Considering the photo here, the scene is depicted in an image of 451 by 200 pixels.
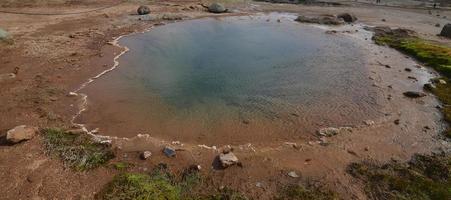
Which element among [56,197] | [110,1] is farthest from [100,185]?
[110,1]

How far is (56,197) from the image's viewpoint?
11.6 meters

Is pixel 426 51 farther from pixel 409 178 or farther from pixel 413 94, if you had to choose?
pixel 409 178

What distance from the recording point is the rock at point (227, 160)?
13.7 metres

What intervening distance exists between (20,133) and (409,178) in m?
16.4

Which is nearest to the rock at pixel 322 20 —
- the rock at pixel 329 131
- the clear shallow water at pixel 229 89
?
the clear shallow water at pixel 229 89

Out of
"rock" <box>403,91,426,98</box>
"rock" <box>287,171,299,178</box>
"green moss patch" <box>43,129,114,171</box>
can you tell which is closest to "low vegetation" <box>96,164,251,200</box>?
"green moss patch" <box>43,129,114,171</box>

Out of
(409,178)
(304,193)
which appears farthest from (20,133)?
(409,178)

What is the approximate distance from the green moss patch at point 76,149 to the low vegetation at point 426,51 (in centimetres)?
1686

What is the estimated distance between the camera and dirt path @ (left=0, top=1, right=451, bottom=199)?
41.5 ft

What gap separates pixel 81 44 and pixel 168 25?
13.2 meters

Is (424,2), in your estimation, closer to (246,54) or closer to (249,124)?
(246,54)

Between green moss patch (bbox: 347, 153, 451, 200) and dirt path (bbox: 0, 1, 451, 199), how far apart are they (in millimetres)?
563

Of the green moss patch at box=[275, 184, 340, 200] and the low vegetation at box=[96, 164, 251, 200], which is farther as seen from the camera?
the green moss patch at box=[275, 184, 340, 200]

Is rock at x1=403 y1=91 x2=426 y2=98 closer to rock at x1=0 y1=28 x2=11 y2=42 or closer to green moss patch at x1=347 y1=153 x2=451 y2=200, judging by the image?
green moss patch at x1=347 y1=153 x2=451 y2=200
